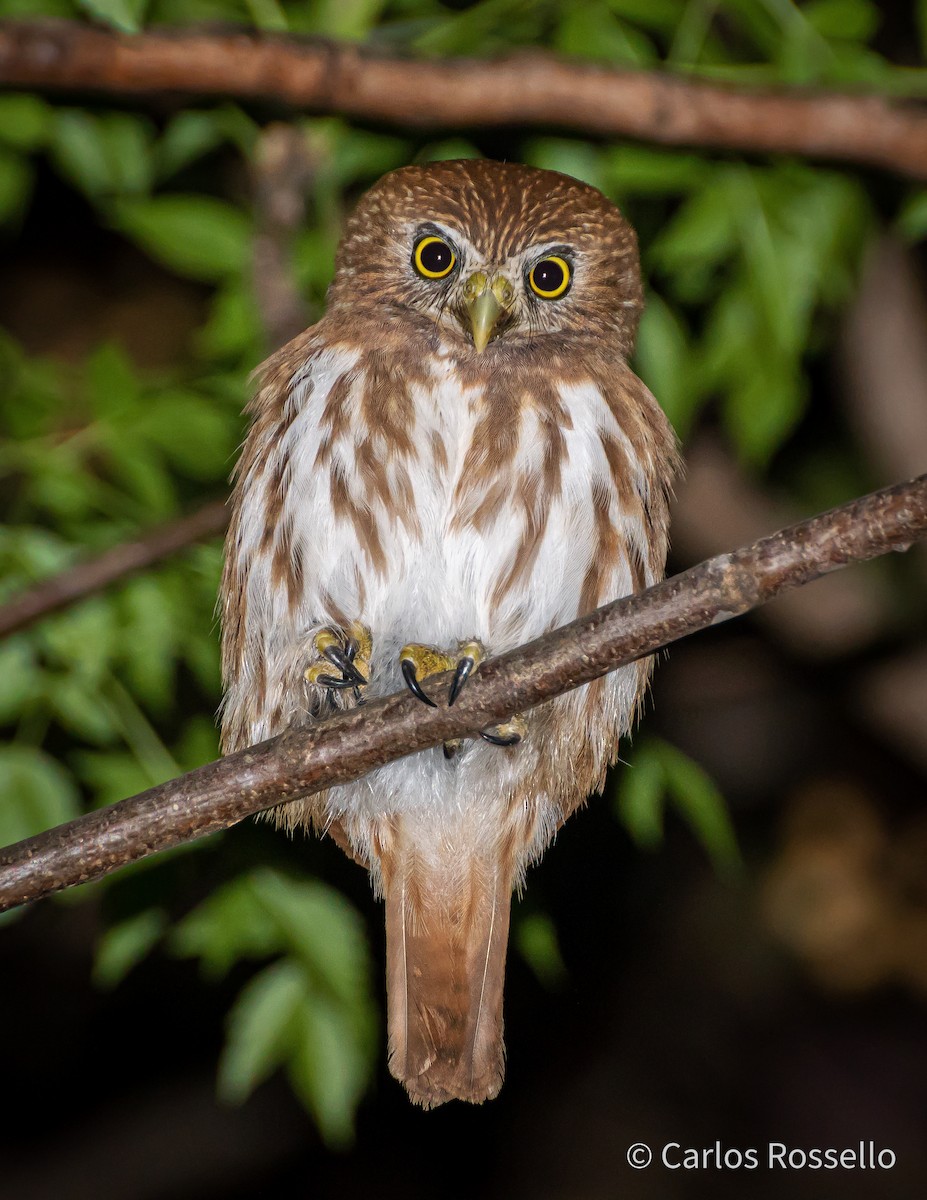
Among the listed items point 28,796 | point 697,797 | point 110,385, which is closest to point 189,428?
point 110,385

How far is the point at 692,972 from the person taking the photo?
6008 millimetres

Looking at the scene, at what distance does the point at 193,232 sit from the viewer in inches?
115

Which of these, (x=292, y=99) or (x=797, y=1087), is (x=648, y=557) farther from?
(x=797, y=1087)

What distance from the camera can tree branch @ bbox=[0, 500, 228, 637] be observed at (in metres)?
2.81

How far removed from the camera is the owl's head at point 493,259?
2578mm

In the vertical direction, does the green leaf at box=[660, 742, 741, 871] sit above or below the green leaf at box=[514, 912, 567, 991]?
above

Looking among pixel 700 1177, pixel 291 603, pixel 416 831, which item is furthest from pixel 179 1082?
pixel 291 603

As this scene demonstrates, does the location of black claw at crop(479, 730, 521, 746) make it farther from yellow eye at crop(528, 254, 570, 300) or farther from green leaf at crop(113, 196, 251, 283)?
green leaf at crop(113, 196, 251, 283)

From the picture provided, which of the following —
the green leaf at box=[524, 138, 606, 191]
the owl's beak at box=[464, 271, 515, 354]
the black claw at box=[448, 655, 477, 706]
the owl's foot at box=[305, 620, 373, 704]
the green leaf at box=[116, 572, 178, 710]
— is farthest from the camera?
the green leaf at box=[524, 138, 606, 191]

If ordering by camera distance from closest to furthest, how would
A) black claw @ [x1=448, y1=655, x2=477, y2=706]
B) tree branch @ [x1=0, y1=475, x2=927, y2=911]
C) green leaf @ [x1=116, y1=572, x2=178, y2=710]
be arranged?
tree branch @ [x1=0, y1=475, x2=927, y2=911] → black claw @ [x1=448, y1=655, x2=477, y2=706] → green leaf @ [x1=116, y1=572, x2=178, y2=710]

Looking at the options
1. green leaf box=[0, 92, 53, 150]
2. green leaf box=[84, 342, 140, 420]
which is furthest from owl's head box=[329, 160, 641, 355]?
green leaf box=[0, 92, 53, 150]

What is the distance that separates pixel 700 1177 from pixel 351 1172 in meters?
1.52

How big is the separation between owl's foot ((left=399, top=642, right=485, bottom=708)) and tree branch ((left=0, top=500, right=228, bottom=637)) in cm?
75

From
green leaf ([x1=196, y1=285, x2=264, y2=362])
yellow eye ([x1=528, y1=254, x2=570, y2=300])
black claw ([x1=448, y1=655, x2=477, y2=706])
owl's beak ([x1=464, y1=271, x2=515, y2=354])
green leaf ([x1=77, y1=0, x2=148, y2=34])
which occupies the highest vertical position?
green leaf ([x1=196, y1=285, x2=264, y2=362])
